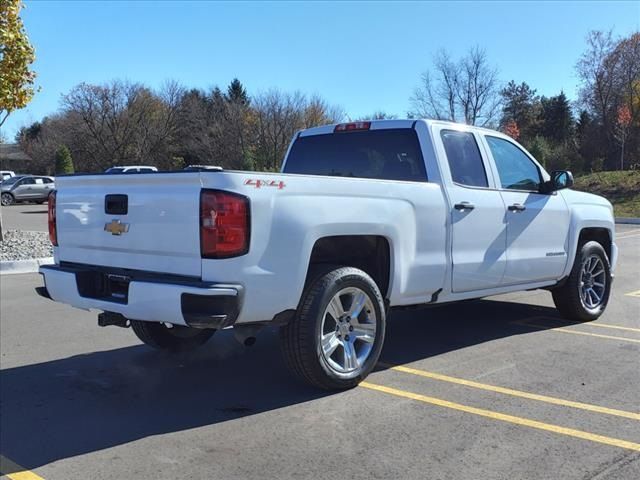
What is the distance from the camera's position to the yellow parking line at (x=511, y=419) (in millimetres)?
3781

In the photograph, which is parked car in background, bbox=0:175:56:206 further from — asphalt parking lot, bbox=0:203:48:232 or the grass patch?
the grass patch

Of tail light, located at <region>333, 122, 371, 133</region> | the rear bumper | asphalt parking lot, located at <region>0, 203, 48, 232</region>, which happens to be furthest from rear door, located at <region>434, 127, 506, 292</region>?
asphalt parking lot, located at <region>0, 203, 48, 232</region>

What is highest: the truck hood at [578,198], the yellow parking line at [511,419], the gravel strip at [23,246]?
the truck hood at [578,198]

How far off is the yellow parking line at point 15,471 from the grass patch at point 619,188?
2679cm

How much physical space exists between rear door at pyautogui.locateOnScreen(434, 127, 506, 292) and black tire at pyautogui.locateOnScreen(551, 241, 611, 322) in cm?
142

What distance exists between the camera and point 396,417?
13.8 feet

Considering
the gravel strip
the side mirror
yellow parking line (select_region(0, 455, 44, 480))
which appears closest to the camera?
yellow parking line (select_region(0, 455, 44, 480))

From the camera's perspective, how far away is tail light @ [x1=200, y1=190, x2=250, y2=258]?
153 inches

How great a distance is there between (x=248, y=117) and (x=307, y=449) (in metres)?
43.2

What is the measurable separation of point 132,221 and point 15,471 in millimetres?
1662

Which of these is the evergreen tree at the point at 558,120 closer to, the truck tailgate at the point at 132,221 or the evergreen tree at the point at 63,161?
the evergreen tree at the point at 63,161

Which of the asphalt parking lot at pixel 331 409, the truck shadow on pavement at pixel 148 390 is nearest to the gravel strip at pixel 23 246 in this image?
the asphalt parking lot at pixel 331 409

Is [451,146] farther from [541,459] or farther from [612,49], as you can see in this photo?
[612,49]

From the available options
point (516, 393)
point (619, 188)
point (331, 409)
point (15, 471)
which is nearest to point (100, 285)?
point (15, 471)
